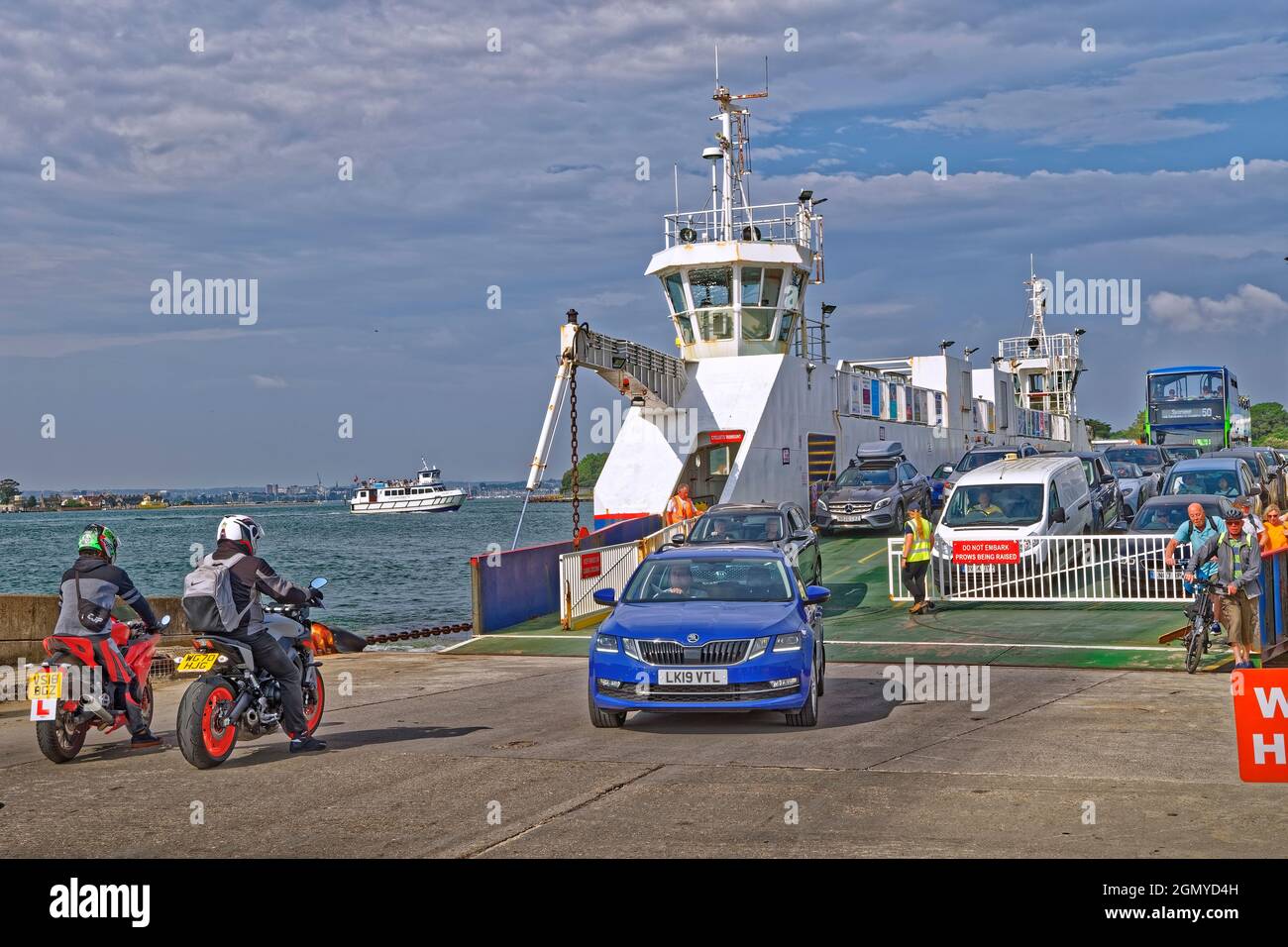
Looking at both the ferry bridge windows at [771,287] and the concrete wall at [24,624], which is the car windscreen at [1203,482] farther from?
the concrete wall at [24,624]

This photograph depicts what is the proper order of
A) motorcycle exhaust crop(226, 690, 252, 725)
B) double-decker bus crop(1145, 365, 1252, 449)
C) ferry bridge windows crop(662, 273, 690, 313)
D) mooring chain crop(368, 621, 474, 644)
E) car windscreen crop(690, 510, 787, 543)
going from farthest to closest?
double-decker bus crop(1145, 365, 1252, 449), ferry bridge windows crop(662, 273, 690, 313), mooring chain crop(368, 621, 474, 644), car windscreen crop(690, 510, 787, 543), motorcycle exhaust crop(226, 690, 252, 725)

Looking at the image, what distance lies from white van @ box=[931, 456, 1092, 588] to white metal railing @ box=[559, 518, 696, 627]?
444cm

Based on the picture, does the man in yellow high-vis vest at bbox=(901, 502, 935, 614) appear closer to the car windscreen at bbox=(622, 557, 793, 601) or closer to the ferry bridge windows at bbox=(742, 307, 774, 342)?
the car windscreen at bbox=(622, 557, 793, 601)

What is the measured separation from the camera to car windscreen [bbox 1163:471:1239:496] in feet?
77.7

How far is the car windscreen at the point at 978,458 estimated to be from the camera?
108 ft

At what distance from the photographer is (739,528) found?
65.5 feet

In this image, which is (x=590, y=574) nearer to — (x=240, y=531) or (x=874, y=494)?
(x=874, y=494)

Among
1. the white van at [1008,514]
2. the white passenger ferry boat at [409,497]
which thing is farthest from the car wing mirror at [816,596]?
the white passenger ferry boat at [409,497]

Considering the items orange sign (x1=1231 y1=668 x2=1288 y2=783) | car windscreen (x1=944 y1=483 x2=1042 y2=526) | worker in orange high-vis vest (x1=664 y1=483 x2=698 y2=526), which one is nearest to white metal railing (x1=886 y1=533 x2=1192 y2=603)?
car windscreen (x1=944 y1=483 x2=1042 y2=526)

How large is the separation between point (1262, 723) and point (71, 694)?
8030 mm

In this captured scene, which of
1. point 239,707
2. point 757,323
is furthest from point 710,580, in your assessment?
point 757,323
